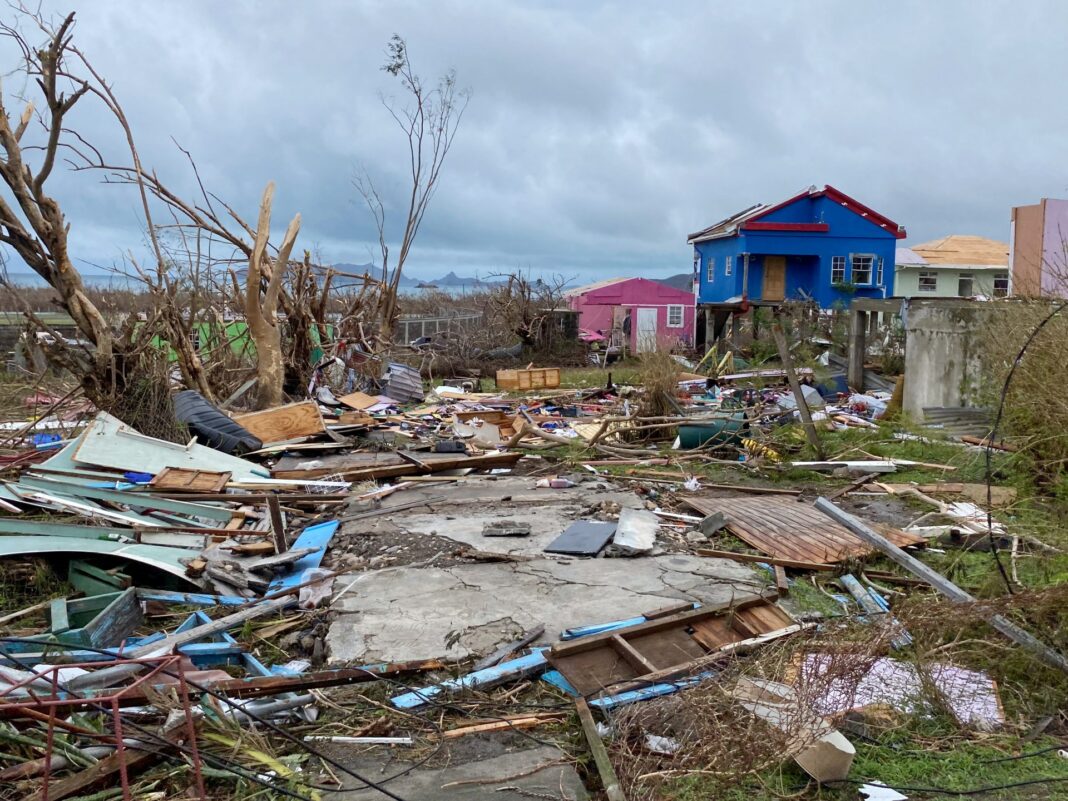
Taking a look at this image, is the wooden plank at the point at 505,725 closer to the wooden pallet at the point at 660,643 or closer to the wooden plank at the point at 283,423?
the wooden pallet at the point at 660,643

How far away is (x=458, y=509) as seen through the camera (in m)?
8.60

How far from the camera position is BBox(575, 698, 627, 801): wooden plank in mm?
3408

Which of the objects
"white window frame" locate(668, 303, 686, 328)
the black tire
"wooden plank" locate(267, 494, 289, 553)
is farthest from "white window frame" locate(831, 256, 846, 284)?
"wooden plank" locate(267, 494, 289, 553)

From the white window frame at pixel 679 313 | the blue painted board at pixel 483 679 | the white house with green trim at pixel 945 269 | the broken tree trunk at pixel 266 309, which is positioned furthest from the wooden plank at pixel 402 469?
the white house with green trim at pixel 945 269

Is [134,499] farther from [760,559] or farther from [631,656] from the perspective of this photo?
[760,559]

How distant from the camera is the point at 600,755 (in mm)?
3699

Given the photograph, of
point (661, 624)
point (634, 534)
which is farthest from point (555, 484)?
point (661, 624)

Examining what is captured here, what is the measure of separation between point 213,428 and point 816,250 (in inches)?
1132

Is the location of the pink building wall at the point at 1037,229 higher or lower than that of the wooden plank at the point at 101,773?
higher

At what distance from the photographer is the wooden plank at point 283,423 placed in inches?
481

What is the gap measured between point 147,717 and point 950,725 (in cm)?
386

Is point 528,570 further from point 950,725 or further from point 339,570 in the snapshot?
point 950,725

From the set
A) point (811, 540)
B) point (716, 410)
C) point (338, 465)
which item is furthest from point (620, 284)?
point (811, 540)

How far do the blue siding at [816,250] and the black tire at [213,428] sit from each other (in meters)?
25.8
